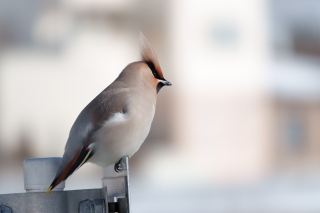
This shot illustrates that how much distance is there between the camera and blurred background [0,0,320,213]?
136 inches

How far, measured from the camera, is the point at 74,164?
38.9 inches

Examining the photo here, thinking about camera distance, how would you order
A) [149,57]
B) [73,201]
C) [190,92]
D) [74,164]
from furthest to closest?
[190,92] < [149,57] < [74,164] < [73,201]

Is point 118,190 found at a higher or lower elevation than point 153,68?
lower

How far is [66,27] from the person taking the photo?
3723mm

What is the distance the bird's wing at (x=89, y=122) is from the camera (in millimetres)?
1015

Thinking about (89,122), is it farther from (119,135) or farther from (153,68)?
(153,68)

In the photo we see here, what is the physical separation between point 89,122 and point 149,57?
0.27m

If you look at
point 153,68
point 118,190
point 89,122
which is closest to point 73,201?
point 118,190

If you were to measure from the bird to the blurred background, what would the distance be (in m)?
2.27

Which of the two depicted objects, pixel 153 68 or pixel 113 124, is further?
pixel 153 68

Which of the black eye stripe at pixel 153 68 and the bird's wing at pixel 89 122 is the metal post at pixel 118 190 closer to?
the bird's wing at pixel 89 122

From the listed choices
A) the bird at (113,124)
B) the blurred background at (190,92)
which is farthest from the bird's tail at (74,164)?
the blurred background at (190,92)

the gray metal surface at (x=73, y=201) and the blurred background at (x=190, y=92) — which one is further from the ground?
the blurred background at (x=190, y=92)

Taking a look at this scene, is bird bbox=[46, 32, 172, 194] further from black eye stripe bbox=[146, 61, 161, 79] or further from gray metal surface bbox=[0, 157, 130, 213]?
gray metal surface bbox=[0, 157, 130, 213]
